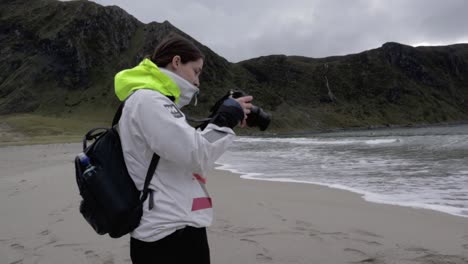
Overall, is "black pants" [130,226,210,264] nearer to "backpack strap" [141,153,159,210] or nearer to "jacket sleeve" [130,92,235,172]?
"backpack strap" [141,153,159,210]

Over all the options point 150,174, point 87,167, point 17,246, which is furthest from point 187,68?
point 17,246

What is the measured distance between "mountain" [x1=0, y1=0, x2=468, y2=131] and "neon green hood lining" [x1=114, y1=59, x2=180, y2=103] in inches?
3983

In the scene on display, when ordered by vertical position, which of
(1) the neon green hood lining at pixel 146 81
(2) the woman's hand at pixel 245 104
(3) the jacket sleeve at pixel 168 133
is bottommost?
(3) the jacket sleeve at pixel 168 133

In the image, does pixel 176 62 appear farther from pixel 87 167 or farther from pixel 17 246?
pixel 17 246

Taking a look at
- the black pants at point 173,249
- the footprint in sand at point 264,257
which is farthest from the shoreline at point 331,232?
the black pants at point 173,249

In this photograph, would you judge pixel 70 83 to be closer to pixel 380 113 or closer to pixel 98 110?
pixel 98 110

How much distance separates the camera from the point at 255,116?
219cm

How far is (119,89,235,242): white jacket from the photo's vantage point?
168 centimetres

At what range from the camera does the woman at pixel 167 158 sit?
1690mm

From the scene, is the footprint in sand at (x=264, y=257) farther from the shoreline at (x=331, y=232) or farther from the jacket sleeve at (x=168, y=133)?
the jacket sleeve at (x=168, y=133)

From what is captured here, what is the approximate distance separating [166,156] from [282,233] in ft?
11.5

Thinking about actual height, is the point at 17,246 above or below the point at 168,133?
below

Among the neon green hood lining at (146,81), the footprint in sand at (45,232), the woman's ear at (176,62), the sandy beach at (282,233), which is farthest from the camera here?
the footprint in sand at (45,232)

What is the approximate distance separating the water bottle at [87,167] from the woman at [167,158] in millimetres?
157
